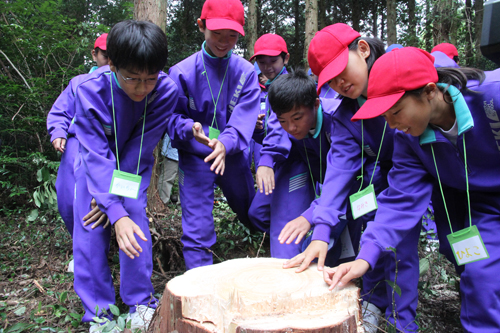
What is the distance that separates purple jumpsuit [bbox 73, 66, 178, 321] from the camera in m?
2.12

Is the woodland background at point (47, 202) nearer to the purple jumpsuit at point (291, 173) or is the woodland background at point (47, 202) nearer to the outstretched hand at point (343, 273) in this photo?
the outstretched hand at point (343, 273)

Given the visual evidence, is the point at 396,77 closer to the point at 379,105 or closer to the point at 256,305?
the point at 379,105

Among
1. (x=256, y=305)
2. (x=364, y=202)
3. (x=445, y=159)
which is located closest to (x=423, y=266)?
(x=364, y=202)

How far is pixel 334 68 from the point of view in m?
2.15

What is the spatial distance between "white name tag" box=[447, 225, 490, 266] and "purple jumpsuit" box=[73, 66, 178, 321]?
1629 mm

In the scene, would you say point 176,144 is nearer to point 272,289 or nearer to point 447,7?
point 272,289

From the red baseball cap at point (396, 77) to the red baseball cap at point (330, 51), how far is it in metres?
0.48

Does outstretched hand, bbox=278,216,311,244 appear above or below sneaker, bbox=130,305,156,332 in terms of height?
above

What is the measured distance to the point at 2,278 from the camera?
3025 mm

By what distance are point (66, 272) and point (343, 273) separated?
2.48 meters

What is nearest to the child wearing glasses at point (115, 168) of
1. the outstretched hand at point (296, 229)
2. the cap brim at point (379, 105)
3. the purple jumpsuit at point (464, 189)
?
the outstretched hand at point (296, 229)

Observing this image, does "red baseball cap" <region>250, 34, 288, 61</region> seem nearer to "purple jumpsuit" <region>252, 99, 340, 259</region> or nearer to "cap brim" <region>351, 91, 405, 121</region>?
"purple jumpsuit" <region>252, 99, 340, 259</region>

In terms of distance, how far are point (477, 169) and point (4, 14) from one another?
6379 millimetres

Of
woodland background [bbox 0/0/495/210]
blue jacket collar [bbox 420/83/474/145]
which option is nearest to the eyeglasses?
blue jacket collar [bbox 420/83/474/145]
